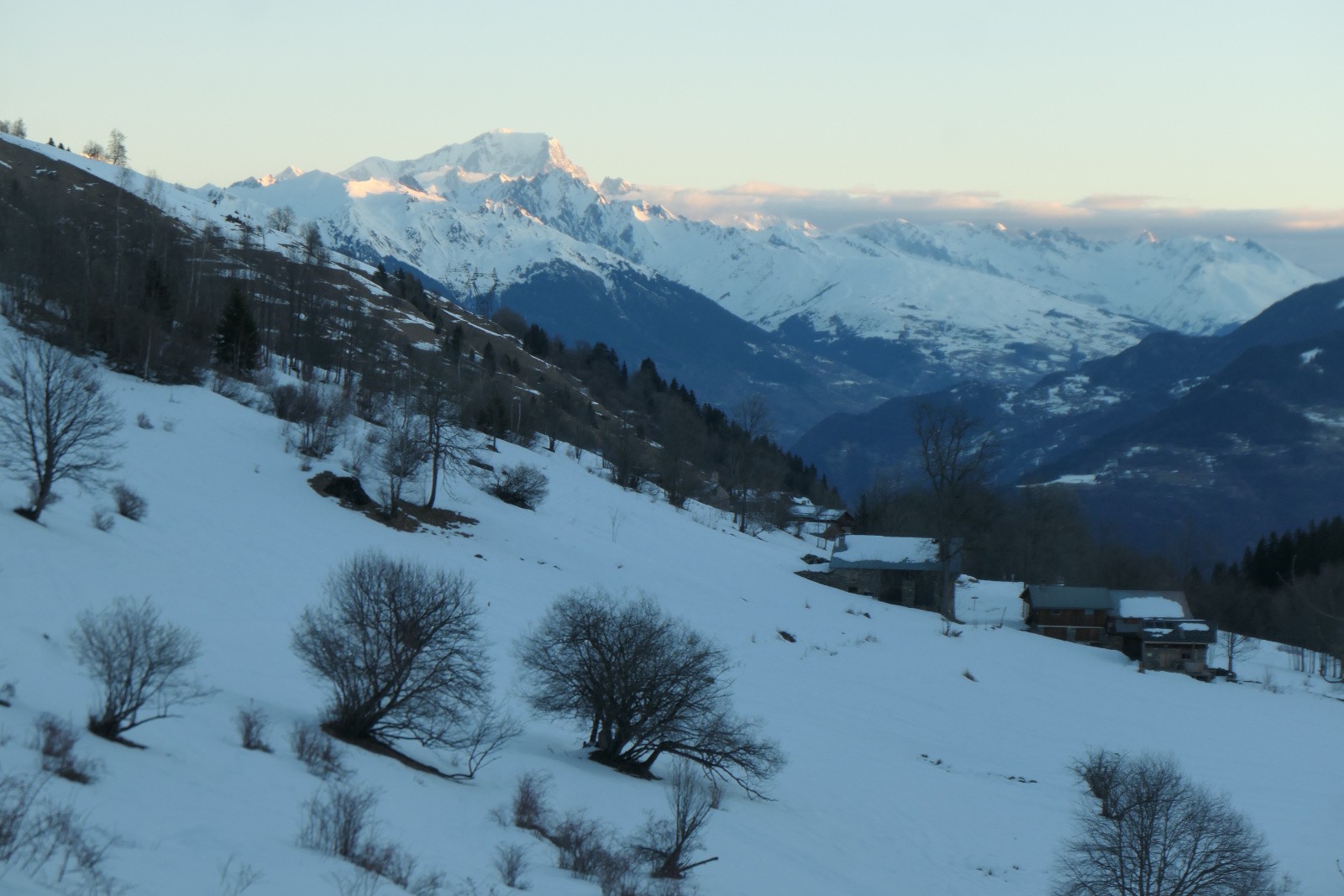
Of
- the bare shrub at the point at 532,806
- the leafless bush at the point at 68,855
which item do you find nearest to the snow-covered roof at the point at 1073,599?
the bare shrub at the point at 532,806

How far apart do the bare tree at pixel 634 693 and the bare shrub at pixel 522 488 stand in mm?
32508

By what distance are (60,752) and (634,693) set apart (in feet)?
43.4

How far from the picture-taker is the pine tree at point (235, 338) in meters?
63.8

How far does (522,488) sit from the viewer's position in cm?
5881

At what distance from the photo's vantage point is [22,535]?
27.1m

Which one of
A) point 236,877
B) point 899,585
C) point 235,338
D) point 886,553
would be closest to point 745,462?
point 886,553

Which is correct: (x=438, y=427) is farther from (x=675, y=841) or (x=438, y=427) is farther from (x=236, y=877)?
(x=236, y=877)

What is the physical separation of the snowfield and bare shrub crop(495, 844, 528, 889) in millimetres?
291

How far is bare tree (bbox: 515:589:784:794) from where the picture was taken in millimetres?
25078

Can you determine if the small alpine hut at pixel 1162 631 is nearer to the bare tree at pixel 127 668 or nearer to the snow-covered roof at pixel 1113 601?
the snow-covered roof at pixel 1113 601

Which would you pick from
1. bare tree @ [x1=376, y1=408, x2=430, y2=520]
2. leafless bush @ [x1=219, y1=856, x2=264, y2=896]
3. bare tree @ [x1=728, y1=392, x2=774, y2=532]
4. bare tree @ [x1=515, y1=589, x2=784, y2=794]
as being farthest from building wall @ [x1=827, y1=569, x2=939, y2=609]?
leafless bush @ [x1=219, y1=856, x2=264, y2=896]

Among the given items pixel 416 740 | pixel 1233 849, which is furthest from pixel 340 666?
pixel 1233 849

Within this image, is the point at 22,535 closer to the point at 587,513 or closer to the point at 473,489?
the point at 473,489

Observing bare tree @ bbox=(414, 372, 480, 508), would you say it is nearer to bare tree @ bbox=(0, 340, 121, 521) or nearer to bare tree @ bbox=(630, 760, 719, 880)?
bare tree @ bbox=(0, 340, 121, 521)
